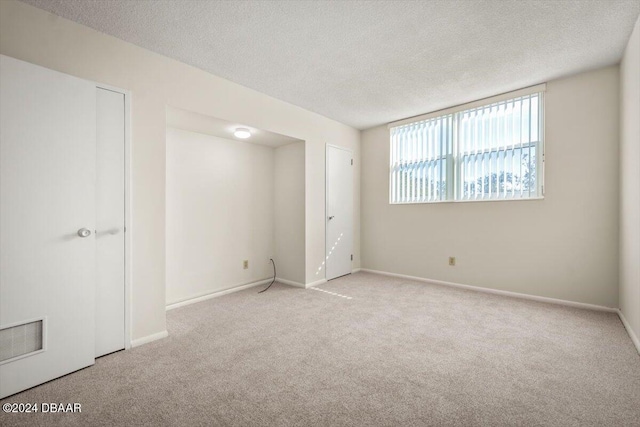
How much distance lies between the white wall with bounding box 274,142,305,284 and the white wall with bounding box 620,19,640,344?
133 inches

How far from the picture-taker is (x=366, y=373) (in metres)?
1.91

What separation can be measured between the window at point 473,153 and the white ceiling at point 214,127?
188 cm

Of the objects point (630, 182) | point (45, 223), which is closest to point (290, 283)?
point (45, 223)

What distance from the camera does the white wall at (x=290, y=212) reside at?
4172 mm


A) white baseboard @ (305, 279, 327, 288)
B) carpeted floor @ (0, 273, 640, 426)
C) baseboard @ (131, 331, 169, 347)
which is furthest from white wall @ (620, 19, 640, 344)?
baseboard @ (131, 331, 169, 347)

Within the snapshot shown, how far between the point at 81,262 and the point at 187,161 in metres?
1.83

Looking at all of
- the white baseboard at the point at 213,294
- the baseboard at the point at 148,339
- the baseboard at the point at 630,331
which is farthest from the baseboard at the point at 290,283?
the baseboard at the point at 630,331

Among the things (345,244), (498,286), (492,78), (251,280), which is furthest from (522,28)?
(251,280)

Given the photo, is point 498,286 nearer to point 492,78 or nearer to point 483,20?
point 492,78

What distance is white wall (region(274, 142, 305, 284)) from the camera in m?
4.17

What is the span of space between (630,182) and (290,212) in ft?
12.1

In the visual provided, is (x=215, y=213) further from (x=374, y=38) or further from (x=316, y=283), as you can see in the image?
(x=374, y=38)

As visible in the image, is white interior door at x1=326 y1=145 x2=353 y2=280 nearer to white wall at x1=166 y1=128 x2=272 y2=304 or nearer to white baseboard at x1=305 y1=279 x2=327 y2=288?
white baseboard at x1=305 y1=279 x2=327 y2=288

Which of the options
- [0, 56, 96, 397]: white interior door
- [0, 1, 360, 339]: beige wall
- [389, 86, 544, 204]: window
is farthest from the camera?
[389, 86, 544, 204]: window
